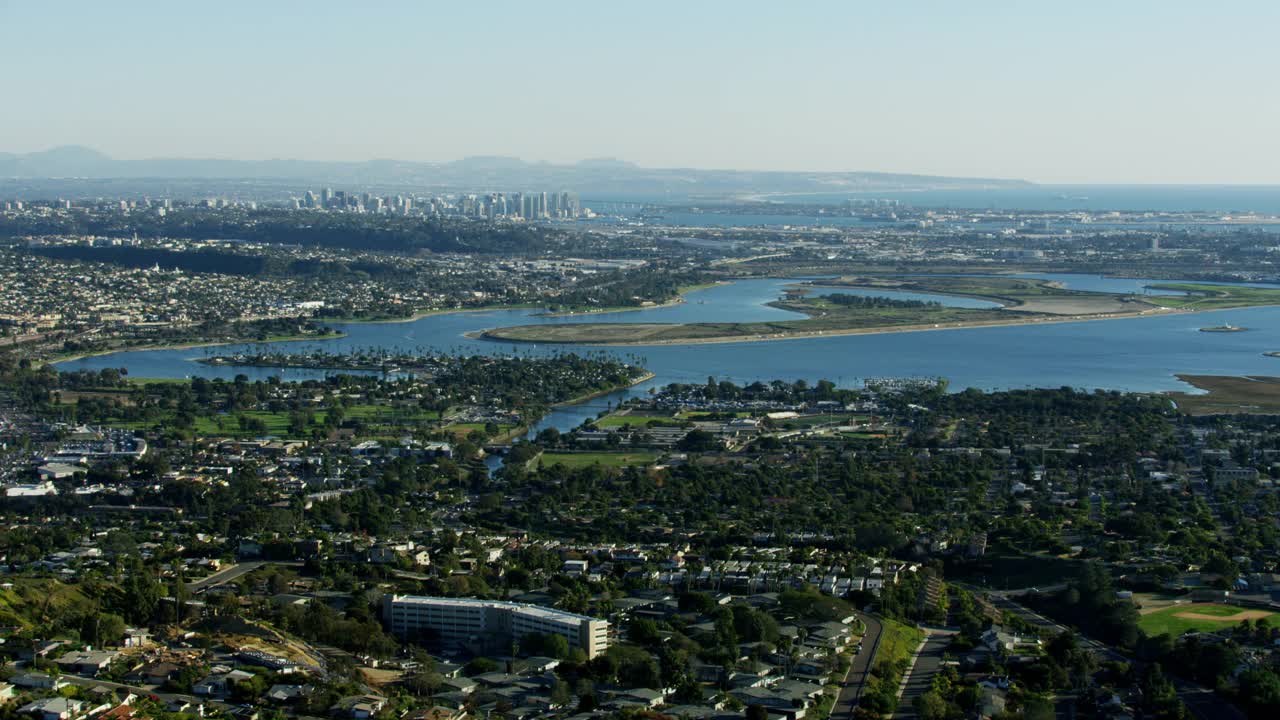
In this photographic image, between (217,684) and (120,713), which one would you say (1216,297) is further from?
(120,713)

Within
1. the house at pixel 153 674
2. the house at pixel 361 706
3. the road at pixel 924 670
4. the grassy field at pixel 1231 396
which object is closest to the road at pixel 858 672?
the road at pixel 924 670

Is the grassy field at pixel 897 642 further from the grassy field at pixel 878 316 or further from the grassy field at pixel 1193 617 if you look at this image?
the grassy field at pixel 878 316

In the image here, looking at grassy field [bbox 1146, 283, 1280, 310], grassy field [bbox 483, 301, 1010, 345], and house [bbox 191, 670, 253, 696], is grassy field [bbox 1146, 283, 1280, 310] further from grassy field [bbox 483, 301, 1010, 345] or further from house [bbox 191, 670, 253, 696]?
house [bbox 191, 670, 253, 696]

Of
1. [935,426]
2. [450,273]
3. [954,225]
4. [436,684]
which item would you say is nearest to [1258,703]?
[436,684]

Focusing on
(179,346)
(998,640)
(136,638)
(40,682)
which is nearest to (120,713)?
(40,682)

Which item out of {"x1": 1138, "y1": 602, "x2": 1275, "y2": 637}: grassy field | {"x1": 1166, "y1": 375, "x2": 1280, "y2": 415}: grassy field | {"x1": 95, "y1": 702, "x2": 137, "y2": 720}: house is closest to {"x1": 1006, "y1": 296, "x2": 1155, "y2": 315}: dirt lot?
{"x1": 1166, "y1": 375, "x2": 1280, "y2": 415}: grassy field

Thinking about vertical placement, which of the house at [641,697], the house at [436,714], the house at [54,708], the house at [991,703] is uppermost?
the house at [54,708]
